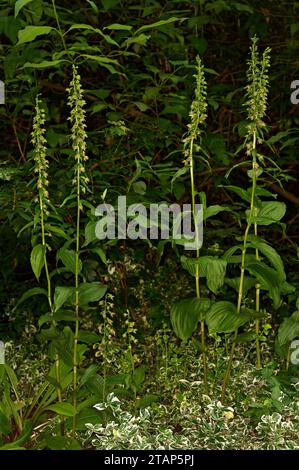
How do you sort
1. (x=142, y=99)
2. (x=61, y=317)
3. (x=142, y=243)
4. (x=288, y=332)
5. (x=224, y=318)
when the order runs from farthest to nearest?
(x=142, y=243)
(x=142, y=99)
(x=288, y=332)
(x=224, y=318)
(x=61, y=317)

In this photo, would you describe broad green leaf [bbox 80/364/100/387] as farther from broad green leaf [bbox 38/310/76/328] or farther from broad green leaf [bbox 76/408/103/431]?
broad green leaf [bbox 38/310/76/328]

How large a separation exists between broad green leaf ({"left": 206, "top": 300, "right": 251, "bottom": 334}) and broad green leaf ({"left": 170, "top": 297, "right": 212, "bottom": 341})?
0.03 m

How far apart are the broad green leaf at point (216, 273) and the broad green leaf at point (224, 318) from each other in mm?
79

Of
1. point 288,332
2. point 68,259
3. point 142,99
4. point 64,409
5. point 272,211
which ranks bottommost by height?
point 64,409

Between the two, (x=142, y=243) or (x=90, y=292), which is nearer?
(x=90, y=292)

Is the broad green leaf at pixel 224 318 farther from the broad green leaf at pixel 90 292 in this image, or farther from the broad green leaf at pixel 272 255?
the broad green leaf at pixel 90 292

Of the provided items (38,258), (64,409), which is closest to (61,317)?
(38,258)

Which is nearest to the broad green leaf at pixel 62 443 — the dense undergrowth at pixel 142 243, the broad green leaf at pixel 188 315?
the dense undergrowth at pixel 142 243

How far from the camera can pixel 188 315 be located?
2.71 metres

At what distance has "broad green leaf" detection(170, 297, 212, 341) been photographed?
2691mm

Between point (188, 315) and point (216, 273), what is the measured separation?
0.55 feet

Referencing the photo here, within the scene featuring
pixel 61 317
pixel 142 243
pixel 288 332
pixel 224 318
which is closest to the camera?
pixel 61 317

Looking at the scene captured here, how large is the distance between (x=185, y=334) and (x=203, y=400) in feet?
1.07

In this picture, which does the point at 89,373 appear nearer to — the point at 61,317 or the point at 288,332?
the point at 61,317
